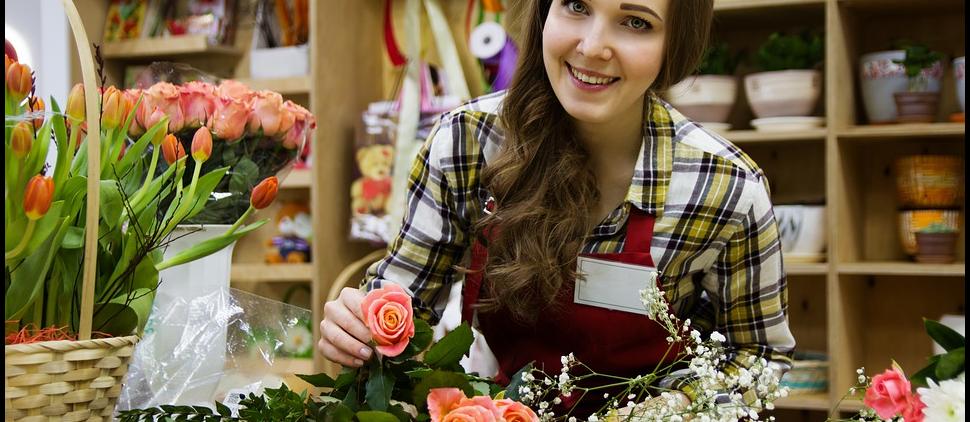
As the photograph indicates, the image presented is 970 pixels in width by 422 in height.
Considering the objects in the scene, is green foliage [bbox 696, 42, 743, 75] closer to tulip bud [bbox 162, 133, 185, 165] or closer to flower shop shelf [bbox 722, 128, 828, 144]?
flower shop shelf [bbox 722, 128, 828, 144]

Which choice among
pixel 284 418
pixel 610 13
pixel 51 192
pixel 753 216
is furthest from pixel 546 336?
pixel 51 192

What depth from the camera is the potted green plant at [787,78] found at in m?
2.41

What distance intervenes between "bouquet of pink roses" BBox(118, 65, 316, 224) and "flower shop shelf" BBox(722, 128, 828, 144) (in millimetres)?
1601

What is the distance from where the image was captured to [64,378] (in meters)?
0.71

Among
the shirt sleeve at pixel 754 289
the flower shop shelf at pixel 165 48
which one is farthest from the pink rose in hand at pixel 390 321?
the flower shop shelf at pixel 165 48

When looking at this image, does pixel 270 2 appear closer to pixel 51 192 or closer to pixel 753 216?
pixel 753 216

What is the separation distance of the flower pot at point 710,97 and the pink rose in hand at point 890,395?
1.85 metres

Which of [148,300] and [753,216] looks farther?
[753,216]

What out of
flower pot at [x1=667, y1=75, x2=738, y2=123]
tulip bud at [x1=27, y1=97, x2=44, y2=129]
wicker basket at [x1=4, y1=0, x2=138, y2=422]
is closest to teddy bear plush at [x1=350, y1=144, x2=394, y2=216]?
flower pot at [x1=667, y1=75, x2=738, y2=123]

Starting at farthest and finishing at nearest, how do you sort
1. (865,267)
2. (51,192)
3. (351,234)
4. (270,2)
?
(270,2) < (351,234) < (865,267) < (51,192)

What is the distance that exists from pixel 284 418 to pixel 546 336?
56 cm

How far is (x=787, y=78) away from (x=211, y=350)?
1.83m

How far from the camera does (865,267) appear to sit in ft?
7.75

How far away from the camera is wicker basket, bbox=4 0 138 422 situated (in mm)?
688
